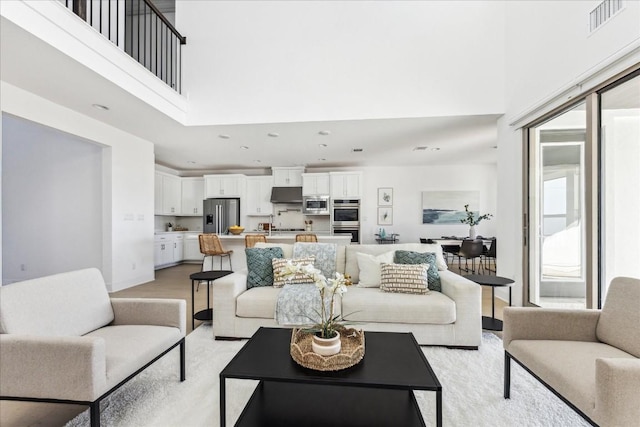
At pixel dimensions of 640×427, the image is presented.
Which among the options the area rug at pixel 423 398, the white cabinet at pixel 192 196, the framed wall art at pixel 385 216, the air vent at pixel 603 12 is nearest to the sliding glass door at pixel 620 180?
the air vent at pixel 603 12

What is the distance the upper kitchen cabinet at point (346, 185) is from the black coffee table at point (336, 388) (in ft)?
18.9

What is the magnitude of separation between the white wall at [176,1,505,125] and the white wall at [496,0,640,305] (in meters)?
0.37

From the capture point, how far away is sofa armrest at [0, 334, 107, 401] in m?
1.37

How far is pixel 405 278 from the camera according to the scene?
110 inches

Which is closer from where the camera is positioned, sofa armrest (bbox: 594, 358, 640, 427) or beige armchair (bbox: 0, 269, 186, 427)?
sofa armrest (bbox: 594, 358, 640, 427)

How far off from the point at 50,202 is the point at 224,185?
352cm

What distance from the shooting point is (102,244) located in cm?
479

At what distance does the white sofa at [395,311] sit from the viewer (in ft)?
8.36

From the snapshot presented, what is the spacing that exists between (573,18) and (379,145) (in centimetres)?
332

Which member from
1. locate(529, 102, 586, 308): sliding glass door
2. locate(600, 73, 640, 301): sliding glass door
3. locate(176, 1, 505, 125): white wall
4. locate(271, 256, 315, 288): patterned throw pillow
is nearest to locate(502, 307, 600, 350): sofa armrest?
locate(600, 73, 640, 301): sliding glass door

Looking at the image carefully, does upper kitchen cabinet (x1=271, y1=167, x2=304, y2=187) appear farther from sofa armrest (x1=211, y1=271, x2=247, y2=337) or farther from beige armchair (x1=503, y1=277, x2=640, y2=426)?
beige armchair (x1=503, y1=277, x2=640, y2=426)

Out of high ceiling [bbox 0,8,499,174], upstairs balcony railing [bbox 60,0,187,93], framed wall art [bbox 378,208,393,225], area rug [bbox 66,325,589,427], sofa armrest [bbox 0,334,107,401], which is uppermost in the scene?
upstairs balcony railing [bbox 60,0,187,93]

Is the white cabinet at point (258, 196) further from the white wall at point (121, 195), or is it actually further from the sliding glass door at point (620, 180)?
the sliding glass door at point (620, 180)

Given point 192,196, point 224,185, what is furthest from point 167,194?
point 224,185
